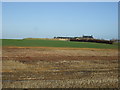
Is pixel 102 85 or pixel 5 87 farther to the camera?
pixel 102 85

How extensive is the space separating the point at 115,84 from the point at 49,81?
308 cm

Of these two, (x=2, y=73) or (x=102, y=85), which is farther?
(x=2, y=73)

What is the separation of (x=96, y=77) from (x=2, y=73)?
16.8 feet

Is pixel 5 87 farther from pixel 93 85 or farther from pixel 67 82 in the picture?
pixel 93 85

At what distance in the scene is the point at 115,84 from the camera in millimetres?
8109

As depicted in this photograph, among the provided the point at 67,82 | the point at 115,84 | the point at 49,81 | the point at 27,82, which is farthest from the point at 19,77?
the point at 115,84

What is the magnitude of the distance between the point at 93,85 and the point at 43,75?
9.56 ft

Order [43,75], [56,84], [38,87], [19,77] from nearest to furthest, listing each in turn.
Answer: [38,87] < [56,84] < [19,77] < [43,75]

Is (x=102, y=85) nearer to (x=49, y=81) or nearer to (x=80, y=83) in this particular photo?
(x=80, y=83)

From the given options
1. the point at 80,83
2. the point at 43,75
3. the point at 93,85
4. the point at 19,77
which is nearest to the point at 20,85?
the point at 19,77

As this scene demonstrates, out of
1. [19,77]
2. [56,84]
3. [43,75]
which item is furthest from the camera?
[43,75]

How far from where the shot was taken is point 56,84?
7.83 m

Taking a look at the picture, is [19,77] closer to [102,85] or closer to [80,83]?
[80,83]

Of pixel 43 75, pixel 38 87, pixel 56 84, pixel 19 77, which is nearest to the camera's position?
pixel 38 87
